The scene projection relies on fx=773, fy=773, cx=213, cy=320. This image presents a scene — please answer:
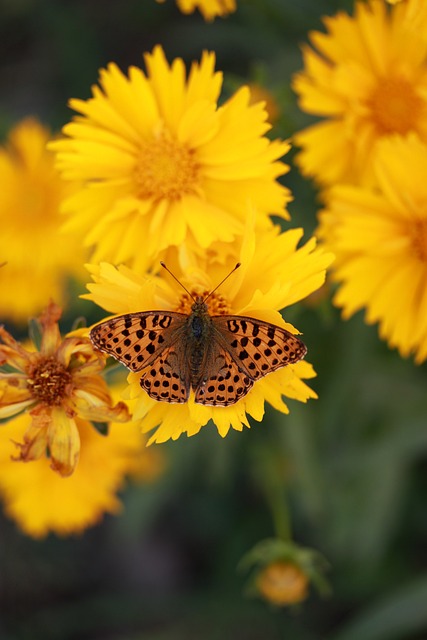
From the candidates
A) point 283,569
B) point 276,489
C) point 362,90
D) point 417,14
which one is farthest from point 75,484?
point 417,14

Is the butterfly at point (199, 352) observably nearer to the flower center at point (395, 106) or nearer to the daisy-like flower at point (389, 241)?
the daisy-like flower at point (389, 241)

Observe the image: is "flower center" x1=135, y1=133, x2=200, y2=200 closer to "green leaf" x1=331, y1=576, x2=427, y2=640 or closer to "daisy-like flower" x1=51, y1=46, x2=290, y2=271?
"daisy-like flower" x1=51, y1=46, x2=290, y2=271

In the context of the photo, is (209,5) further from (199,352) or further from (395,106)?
(199,352)

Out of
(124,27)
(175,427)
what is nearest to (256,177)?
(175,427)

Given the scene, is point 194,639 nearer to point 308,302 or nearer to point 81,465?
point 81,465

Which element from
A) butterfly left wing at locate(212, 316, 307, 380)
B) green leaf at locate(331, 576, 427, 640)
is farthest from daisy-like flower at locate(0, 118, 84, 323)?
green leaf at locate(331, 576, 427, 640)

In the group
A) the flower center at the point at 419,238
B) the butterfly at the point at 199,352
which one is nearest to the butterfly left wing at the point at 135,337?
the butterfly at the point at 199,352

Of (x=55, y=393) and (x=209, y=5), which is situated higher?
(x=209, y=5)
